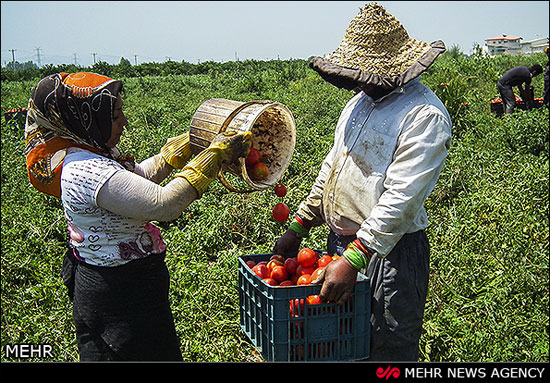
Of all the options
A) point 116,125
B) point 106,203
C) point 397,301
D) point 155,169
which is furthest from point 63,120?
point 397,301

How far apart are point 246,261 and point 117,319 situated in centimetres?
62

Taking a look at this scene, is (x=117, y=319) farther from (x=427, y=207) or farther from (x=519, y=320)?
(x=427, y=207)

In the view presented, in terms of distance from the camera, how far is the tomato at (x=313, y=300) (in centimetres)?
212

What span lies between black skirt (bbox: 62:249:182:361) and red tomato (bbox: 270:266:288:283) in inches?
19.4

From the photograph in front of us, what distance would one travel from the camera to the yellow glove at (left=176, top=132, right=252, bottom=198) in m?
2.17

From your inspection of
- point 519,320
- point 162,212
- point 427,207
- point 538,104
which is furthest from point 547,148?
point 162,212

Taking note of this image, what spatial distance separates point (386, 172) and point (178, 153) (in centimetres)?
103

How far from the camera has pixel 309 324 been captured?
6.98 feet

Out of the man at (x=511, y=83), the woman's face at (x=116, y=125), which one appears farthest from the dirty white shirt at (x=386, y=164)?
the man at (x=511, y=83)

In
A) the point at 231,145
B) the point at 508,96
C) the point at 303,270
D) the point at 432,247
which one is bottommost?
the point at 432,247

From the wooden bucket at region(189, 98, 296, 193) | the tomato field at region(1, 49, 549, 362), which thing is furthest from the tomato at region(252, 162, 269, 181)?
the tomato field at region(1, 49, 549, 362)

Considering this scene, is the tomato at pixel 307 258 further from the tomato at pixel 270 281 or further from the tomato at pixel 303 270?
the tomato at pixel 270 281

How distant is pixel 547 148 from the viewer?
690 cm

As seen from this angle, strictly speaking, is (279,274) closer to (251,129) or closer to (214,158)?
(214,158)
